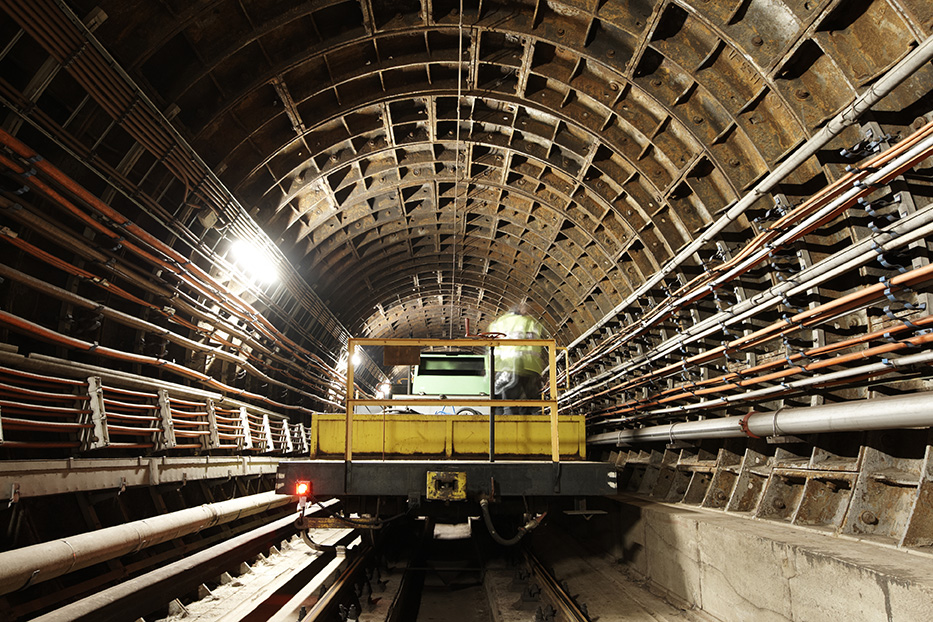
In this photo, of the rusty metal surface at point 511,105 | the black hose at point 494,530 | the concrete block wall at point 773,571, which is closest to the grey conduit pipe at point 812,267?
the rusty metal surface at point 511,105

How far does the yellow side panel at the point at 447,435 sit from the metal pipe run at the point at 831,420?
5.53 ft

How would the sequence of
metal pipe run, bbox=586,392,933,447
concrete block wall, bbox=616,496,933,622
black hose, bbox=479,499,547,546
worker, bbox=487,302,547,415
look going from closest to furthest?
1. concrete block wall, bbox=616,496,933,622
2. metal pipe run, bbox=586,392,933,447
3. black hose, bbox=479,499,547,546
4. worker, bbox=487,302,547,415

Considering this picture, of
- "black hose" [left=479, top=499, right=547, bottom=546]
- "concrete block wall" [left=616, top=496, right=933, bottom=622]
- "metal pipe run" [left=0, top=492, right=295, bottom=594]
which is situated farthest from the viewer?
"black hose" [left=479, top=499, right=547, bottom=546]

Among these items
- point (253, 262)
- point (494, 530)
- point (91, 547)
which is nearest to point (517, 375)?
point (494, 530)

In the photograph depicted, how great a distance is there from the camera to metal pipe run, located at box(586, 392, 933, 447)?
365 centimetres

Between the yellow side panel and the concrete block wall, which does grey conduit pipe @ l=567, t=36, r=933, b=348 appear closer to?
the yellow side panel

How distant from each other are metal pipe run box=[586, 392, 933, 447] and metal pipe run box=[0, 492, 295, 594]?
6174 millimetres

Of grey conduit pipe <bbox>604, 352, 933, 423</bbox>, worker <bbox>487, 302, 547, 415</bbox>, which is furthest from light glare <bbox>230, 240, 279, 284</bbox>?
grey conduit pipe <bbox>604, 352, 933, 423</bbox>

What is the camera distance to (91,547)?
15.1ft

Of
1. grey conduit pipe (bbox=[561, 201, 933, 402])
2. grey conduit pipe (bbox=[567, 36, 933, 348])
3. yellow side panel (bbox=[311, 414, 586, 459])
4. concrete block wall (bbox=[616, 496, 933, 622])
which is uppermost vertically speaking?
grey conduit pipe (bbox=[567, 36, 933, 348])

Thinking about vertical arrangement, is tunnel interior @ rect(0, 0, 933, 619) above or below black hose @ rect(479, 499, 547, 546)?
above

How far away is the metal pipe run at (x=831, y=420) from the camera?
3654mm

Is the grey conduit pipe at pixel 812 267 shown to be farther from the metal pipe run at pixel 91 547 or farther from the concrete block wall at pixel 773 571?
the metal pipe run at pixel 91 547

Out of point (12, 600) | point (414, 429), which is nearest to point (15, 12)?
point (12, 600)
